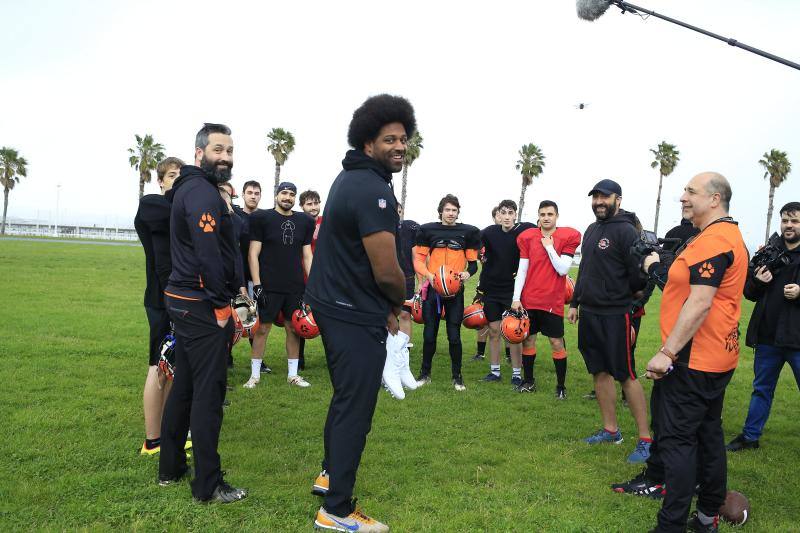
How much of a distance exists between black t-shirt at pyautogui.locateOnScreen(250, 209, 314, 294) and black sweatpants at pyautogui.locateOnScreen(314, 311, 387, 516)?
4.34m

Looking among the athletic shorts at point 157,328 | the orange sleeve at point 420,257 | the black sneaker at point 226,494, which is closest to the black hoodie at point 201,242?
the athletic shorts at point 157,328

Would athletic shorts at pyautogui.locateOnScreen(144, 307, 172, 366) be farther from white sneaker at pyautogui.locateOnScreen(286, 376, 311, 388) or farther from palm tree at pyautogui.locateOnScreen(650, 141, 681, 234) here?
palm tree at pyautogui.locateOnScreen(650, 141, 681, 234)

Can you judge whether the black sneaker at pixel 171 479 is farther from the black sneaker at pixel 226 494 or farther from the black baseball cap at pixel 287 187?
the black baseball cap at pixel 287 187

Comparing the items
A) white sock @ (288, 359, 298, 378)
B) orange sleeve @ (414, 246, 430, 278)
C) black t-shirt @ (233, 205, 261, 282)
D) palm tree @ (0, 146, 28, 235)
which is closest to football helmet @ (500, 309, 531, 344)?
orange sleeve @ (414, 246, 430, 278)

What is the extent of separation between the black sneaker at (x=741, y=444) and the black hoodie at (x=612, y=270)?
1.86m


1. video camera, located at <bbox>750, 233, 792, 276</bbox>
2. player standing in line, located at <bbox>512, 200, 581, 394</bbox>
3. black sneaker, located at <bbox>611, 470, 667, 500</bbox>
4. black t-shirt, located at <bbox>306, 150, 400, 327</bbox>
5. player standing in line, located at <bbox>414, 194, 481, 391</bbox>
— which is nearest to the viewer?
black t-shirt, located at <bbox>306, 150, 400, 327</bbox>

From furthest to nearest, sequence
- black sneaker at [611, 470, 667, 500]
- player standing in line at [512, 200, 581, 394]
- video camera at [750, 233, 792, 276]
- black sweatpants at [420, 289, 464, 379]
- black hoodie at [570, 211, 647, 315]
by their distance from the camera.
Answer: black sweatpants at [420, 289, 464, 379] → player standing in line at [512, 200, 581, 394] → black hoodie at [570, 211, 647, 315] → video camera at [750, 233, 792, 276] → black sneaker at [611, 470, 667, 500]

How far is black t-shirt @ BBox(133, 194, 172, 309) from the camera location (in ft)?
16.3

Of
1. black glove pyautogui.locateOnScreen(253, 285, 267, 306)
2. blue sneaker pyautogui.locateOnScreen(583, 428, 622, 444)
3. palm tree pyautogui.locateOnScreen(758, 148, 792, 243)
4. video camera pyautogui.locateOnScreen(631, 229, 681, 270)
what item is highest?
palm tree pyautogui.locateOnScreen(758, 148, 792, 243)

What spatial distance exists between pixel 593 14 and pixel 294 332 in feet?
17.2

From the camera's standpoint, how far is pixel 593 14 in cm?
643

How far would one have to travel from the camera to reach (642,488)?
4867 millimetres

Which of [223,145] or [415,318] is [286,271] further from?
[223,145]

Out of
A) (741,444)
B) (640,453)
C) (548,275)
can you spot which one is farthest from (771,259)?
(548,275)
